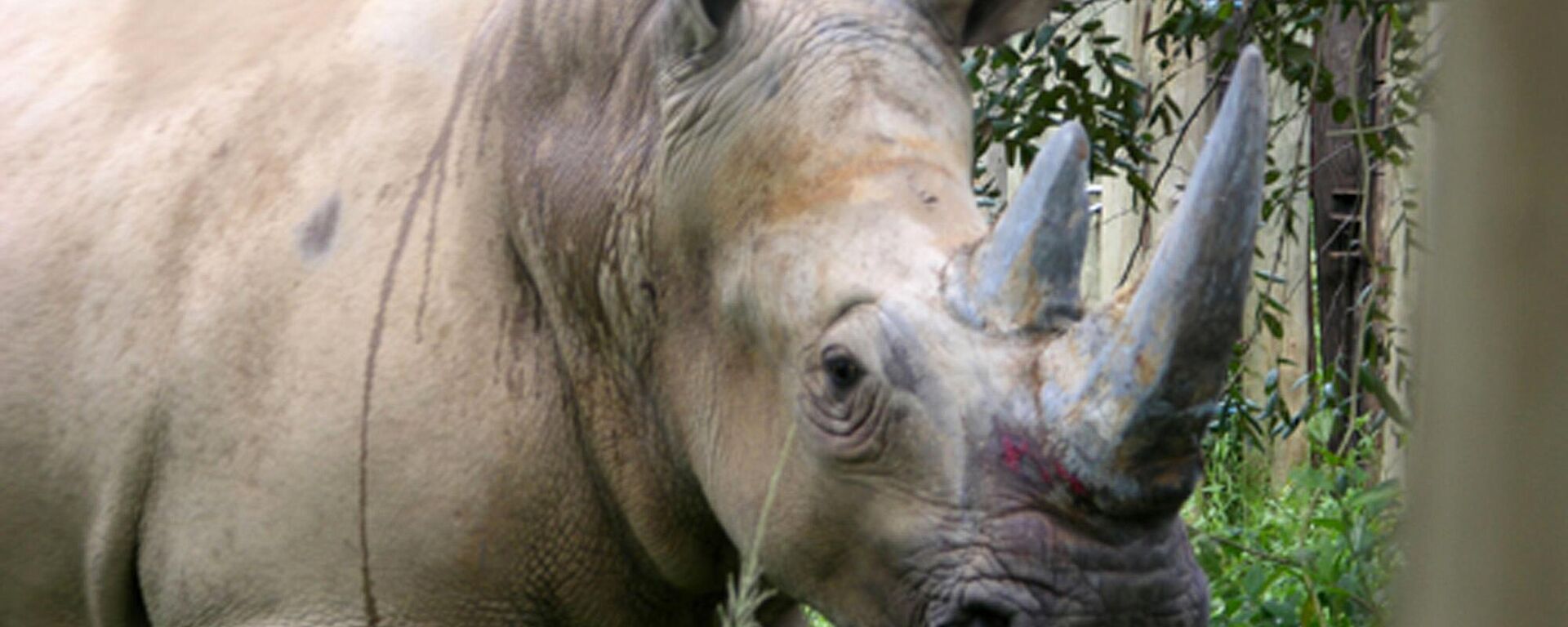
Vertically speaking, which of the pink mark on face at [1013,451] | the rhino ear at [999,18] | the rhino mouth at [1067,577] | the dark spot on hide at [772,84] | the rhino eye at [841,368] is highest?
the dark spot on hide at [772,84]

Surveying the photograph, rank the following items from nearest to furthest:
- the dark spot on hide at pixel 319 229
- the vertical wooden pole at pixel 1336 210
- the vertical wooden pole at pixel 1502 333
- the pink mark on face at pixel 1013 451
Answer: the vertical wooden pole at pixel 1502 333, the pink mark on face at pixel 1013 451, the dark spot on hide at pixel 319 229, the vertical wooden pole at pixel 1336 210

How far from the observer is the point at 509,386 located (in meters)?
3.38

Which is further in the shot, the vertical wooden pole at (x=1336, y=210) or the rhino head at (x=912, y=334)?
the vertical wooden pole at (x=1336, y=210)

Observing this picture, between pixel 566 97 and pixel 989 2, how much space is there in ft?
2.55

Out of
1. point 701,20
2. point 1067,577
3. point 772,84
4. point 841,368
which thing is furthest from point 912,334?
point 701,20

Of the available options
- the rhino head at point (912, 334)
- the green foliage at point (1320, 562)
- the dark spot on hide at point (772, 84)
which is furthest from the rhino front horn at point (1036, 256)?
the green foliage at point (1320, 562)

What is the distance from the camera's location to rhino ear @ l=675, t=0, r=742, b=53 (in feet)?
11.0

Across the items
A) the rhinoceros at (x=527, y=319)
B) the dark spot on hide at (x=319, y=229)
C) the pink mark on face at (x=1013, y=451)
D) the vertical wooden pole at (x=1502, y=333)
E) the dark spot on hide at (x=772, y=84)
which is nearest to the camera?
the vertical wooden pole at (x=1502, y=333)

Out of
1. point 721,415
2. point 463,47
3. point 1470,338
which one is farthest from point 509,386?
point 1470,338

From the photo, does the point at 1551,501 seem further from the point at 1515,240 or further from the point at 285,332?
the point at 285,332

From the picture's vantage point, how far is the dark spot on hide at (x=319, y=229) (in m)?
3.46

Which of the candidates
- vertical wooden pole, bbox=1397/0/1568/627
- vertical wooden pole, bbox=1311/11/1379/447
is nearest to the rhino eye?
vertical wooden pole, bbox=1397/0/1568/627

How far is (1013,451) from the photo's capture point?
2.82 metres

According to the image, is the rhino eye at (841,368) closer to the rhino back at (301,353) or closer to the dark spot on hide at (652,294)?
the dark spot on hide at (652,294)
